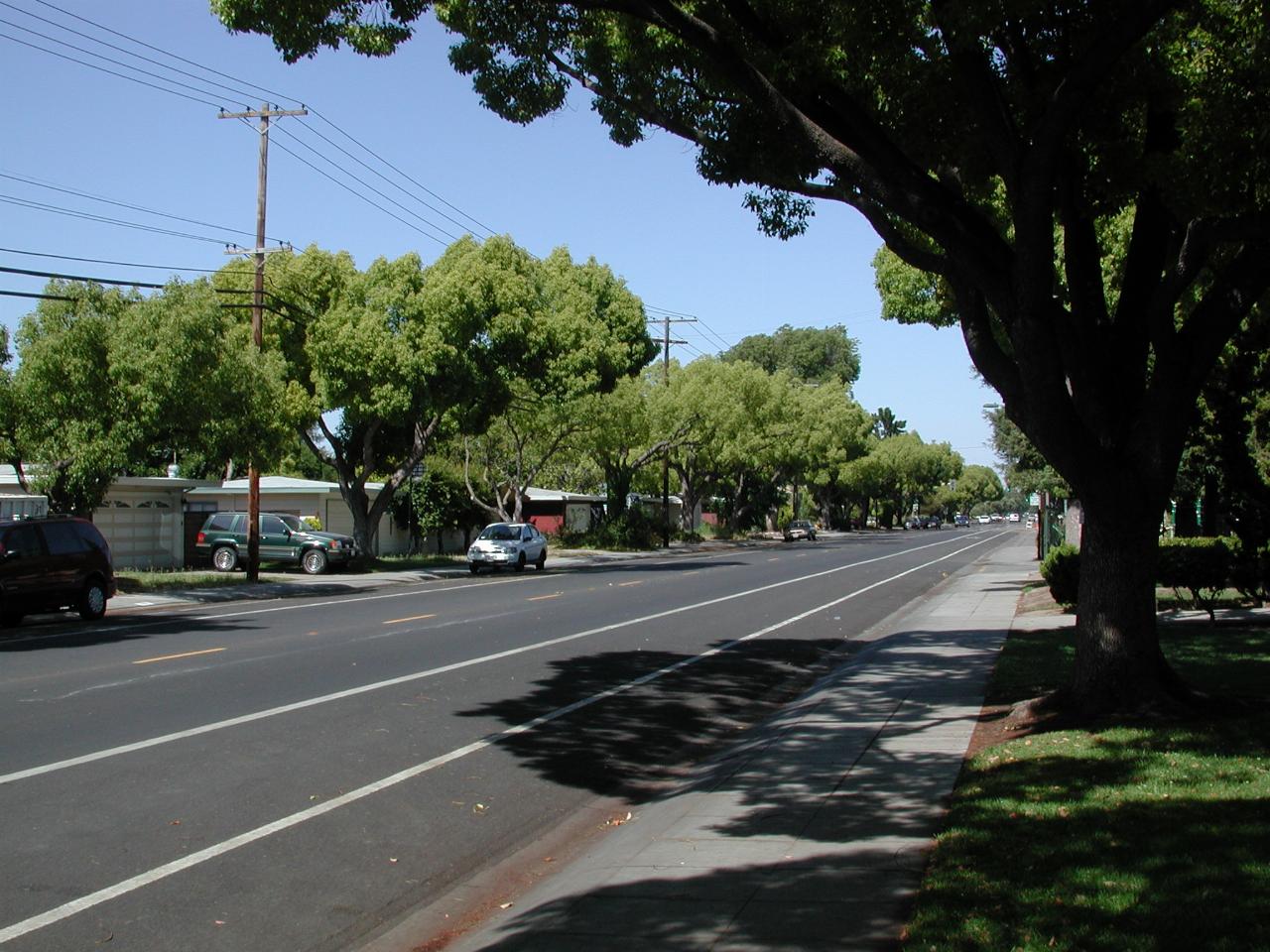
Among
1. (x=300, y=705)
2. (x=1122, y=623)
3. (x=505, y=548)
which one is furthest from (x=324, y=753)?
(x=505, y=548)

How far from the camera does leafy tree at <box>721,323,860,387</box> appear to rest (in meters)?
120

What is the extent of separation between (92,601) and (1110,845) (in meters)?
18.3

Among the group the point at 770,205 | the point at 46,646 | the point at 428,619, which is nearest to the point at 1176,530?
the point at 428,619

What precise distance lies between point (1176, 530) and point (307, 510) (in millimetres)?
28900

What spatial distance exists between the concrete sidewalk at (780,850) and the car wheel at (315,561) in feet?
83.5

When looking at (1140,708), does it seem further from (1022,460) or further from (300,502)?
(300,502)

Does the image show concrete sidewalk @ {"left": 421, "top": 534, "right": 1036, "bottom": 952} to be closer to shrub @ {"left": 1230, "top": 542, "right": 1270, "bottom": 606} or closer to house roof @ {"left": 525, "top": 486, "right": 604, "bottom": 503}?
shrub @ {"left": 1230, "top": 542, "right": 1270, "bottom": 606}

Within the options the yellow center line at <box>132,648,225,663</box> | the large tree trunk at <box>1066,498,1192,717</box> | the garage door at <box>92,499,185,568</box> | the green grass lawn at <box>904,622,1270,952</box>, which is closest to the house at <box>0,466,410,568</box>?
the garage door at <box>92,499,185,568</box>

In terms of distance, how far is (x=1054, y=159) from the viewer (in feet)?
29.0

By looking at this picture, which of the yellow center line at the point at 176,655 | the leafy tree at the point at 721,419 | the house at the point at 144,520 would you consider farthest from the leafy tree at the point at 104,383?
the leafy tree at the point at 721,419

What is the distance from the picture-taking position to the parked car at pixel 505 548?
36.8 metres

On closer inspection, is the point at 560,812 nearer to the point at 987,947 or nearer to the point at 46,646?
the point at 987,947

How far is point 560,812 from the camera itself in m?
7.96

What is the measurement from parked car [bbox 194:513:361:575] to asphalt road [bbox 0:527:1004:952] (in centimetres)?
1500
